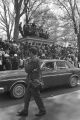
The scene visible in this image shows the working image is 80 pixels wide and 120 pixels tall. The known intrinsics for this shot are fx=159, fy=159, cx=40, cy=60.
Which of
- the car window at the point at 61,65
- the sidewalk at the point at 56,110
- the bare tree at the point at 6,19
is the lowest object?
the sidewalk at the point at 56,110

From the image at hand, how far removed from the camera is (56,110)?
4.68 m

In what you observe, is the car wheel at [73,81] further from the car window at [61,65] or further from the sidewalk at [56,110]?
the sidewalk at [56,110]

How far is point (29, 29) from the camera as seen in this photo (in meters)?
14.6

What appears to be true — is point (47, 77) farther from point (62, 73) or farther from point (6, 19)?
point (6, 19)

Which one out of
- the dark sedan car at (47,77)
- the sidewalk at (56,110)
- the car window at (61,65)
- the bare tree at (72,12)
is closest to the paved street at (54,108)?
the sidewalk at (56,110)

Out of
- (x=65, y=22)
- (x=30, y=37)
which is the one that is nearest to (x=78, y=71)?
(x=30, y=37)

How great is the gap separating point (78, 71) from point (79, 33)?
Answer: 14992 millimetres

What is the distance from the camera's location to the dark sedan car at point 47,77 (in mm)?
5696

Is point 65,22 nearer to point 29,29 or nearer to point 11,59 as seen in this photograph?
point 29,29

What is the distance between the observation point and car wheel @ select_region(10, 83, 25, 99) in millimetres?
5762

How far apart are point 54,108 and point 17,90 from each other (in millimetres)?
1643

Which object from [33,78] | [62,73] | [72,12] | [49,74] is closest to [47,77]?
[49,74]

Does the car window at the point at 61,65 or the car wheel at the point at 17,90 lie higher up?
the car window at the point at 61,65

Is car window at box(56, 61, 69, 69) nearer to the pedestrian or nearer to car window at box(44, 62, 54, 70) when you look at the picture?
car window at box(44, 62, 54, 70)
